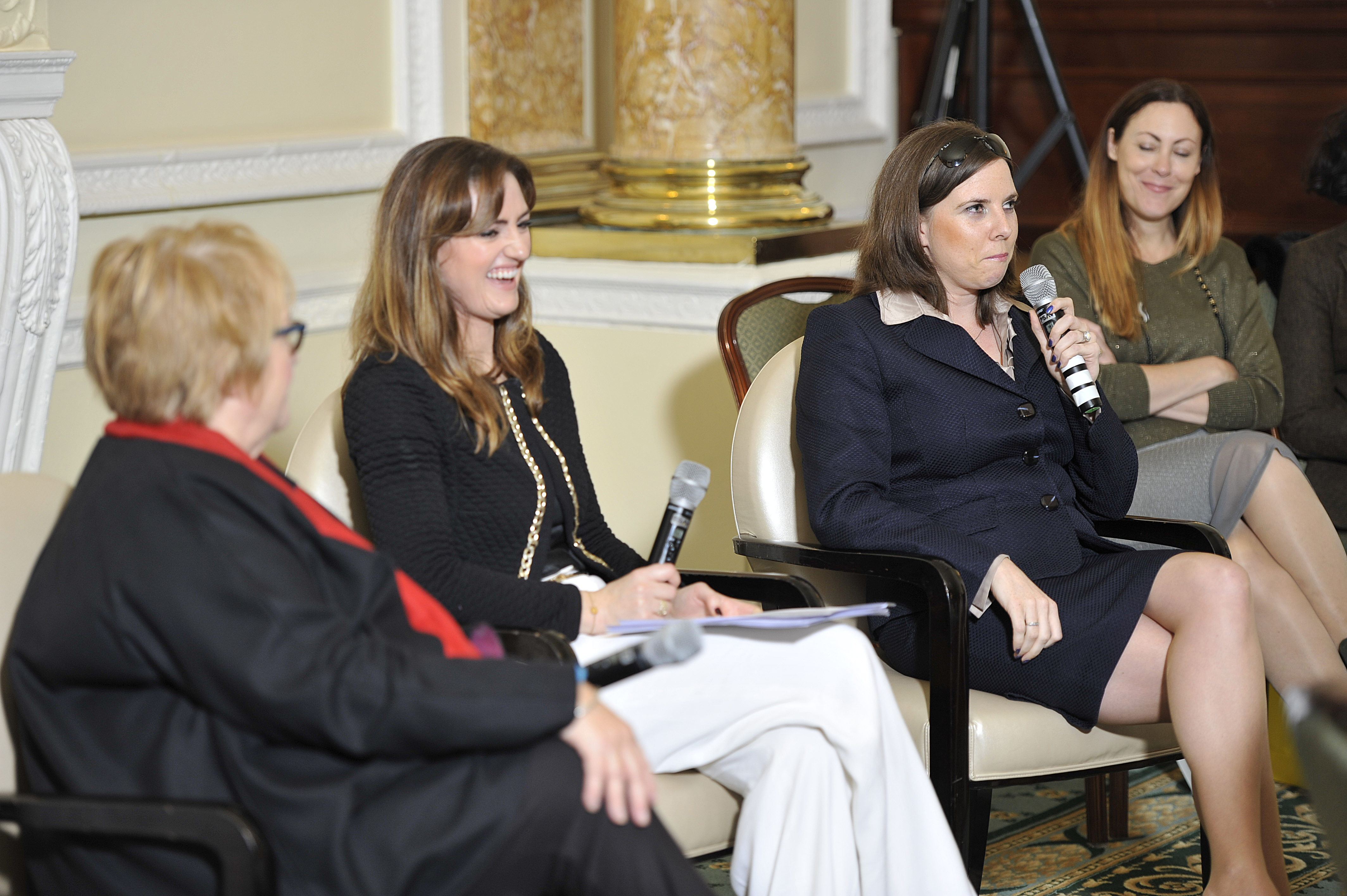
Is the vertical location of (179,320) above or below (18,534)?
above

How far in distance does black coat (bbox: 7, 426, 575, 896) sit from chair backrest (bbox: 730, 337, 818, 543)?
1040 millimetres

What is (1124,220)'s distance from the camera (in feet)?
10.5

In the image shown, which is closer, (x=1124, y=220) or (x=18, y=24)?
(x=18, y=24)

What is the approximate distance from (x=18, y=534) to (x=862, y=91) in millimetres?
4040

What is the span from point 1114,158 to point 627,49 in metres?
1.27

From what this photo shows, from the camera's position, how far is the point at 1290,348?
10.3 feet

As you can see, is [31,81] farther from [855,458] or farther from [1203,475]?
[1203,475]

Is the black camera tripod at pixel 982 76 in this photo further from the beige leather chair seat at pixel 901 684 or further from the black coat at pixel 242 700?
the black coat at pixel 242 700

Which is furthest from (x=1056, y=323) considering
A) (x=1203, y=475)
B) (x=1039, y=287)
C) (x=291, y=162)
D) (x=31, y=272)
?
(x=291, y=162)

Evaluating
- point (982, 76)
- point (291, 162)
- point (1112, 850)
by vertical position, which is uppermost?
point (982, 76)

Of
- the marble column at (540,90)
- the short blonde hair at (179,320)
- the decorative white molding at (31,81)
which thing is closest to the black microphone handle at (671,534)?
the short blonde hair at (179,320)

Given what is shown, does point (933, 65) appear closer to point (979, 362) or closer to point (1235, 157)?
point (1235, 157)

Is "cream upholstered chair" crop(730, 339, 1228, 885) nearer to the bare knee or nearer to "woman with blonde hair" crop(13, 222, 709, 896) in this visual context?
the bare knee

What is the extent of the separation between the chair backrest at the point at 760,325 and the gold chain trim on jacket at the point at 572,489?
640 millimetres
